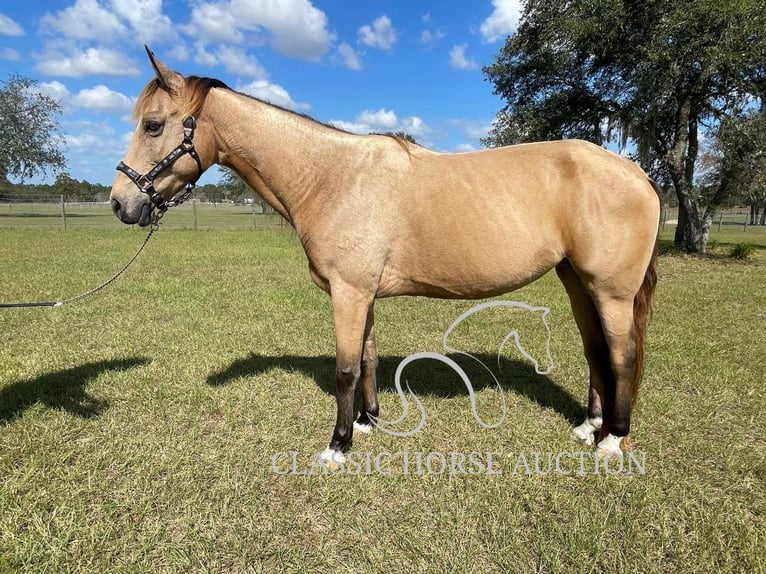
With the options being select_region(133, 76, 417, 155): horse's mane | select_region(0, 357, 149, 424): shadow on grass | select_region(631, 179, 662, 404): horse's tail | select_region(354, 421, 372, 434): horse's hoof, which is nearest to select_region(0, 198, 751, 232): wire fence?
select_region(133, 76, 417, 155): horse's mane

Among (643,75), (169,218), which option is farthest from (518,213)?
(169,218)

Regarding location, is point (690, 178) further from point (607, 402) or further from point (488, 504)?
point (488, 504)

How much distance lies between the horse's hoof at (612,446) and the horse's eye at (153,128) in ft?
11.5

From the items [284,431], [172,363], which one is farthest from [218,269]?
[284,431]

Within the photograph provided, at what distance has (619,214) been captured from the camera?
2613 mm

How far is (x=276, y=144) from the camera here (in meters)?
2.78

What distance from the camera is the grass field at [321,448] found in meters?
2.13

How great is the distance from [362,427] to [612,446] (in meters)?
1.76

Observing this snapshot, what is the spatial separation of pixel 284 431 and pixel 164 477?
32.7 inches

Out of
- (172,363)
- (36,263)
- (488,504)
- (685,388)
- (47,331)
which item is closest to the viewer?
(488,504)

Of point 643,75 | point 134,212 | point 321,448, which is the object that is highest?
point 643,75

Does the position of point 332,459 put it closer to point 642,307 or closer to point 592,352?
point 592,352

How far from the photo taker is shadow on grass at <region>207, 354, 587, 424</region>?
3.85 metres

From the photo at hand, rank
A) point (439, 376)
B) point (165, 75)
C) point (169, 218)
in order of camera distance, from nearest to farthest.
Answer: point (165, 75)
point (439, 376)
point (169, 218)
